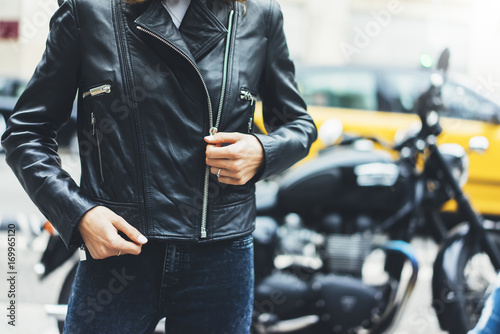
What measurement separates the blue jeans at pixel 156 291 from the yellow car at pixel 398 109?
4.00 metres

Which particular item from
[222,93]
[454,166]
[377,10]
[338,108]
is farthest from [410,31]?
[222,93]

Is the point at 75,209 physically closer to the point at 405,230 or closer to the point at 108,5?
the point at 108,5

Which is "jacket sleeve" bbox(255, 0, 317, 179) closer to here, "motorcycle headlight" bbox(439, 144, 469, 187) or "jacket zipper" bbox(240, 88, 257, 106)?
"jacket zipper" bbox(240, 88, 257, 106)

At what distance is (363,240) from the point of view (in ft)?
8.71

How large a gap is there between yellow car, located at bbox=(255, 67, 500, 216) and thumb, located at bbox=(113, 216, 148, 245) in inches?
162

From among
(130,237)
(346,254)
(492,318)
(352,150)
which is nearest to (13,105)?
(352,150)

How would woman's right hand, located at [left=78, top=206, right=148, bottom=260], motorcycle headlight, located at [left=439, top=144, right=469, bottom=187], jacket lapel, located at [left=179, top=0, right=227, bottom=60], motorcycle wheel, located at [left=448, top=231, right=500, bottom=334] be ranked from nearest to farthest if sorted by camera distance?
woman's right hand, located at [left=78, top=206, right=148, bottom=260]
jacket lapel, located at [left=179, top=0, right=227, bottom=60]
motorcycle wheel, located at [left=448, top=231, right=500, bottom=334]
motorcycle headlight, located at [left=439, top=144, right=469, bottom=187]

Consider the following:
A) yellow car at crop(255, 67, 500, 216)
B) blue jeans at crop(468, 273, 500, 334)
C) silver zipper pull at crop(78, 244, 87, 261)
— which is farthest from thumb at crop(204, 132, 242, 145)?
yellow car at crop(255, 67, 500, 216)

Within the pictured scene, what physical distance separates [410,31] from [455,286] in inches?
493

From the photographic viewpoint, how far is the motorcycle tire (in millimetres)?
2471

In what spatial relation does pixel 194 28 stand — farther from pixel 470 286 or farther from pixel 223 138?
pixel 470 286

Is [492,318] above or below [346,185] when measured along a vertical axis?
above

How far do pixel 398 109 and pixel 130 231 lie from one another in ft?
15.4

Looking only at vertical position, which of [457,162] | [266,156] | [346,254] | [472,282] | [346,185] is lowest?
[472,282]
